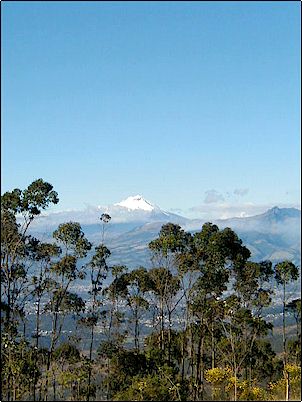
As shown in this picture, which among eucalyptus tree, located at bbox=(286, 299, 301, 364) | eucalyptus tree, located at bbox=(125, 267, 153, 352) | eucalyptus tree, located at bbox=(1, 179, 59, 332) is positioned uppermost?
eucalyptus tree, located at bbox=(1, 179, 59, 332)

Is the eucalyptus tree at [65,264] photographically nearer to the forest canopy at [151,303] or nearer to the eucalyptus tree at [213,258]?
the forest canopy at [151,303]

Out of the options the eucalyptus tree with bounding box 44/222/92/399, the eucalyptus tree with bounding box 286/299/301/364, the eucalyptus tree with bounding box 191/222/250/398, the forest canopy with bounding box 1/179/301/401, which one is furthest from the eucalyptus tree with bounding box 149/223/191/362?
the eucalyptus tree with bounding box 286/299/301/364

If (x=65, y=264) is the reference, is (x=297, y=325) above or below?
below

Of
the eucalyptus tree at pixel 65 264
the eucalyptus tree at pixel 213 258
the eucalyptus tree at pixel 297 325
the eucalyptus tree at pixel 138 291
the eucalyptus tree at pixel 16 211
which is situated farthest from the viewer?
the eucalyptus tree at pixel 297 325

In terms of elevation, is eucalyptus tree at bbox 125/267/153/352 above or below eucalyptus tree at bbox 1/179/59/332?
below

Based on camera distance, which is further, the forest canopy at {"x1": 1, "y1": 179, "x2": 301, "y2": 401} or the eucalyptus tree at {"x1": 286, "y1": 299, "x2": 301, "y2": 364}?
the eucalyptus tree at {"x1": 286, "y1": 299, "x2": 301, "y2": 364}

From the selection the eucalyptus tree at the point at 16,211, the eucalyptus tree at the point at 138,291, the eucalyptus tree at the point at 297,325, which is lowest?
the eucalyptus tree at the point at 297,325

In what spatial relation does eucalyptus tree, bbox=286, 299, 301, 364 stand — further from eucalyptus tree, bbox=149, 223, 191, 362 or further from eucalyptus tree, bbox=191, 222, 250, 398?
eucalyptus tree, bbox=149, 223, 191, 362

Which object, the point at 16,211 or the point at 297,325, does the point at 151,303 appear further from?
the point at 16,211

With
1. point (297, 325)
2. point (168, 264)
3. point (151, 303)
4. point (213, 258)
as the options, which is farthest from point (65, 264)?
point (297, 325)

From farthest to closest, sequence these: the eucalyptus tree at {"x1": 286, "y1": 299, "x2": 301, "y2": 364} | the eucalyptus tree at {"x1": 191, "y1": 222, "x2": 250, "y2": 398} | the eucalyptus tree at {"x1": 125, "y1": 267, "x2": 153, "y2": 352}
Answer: the eucalyptus tree at {"x1": 286, "y1": 299, "x2": 301, "y2": 364} → the eucalyptus tree at {"x1": 125, "y1": 267, "x2": 153, "y2": 352} → the eucalyptus tree at {"x1": 191, "y1": 222, "x2": 250, "y2": 398}

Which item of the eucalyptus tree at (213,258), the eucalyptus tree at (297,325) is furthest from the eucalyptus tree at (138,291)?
the eucalyptus tree at (297,325)

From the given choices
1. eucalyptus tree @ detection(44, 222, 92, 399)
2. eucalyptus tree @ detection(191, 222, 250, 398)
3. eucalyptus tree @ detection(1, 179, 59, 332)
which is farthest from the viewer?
eucalyptus tree @ detection(191, 222, 250, 398)

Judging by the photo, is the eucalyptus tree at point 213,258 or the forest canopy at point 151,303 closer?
the forest canopy at point 151,303
